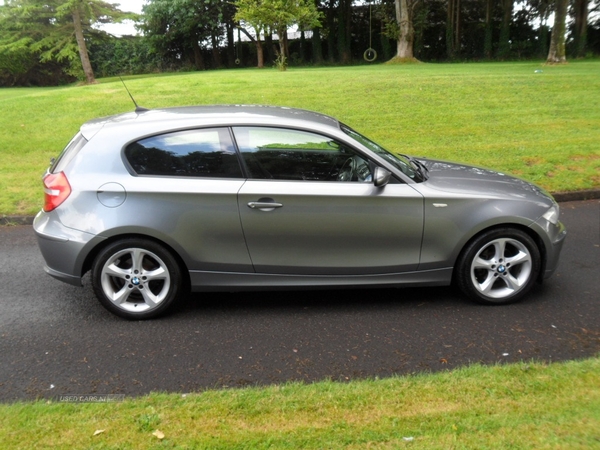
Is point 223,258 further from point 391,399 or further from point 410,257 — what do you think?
point 391,399

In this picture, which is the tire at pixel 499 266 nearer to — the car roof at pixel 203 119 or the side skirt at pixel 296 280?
the side skirt at pixel 296 280

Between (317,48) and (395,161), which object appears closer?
(395,161)

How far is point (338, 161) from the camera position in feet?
15.5

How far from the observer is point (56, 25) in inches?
1344

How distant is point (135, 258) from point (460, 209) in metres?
2.65

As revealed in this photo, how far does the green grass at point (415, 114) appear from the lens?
387 inches

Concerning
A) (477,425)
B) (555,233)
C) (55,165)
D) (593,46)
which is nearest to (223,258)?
(55,165)

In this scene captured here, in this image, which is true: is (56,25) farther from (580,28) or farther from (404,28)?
(580,28)

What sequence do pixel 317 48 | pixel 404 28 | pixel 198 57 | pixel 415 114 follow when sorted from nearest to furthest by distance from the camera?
1. pixel 415 114
2. pixel 404 28
3. pixel 317 48
4. pixel 198 57

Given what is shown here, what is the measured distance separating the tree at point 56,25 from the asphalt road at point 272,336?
25.1 meters

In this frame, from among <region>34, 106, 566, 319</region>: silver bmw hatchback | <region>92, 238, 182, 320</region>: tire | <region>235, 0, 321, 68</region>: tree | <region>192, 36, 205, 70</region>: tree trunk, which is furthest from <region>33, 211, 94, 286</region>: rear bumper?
<region>192, 36, 205, 70</region>: tree trunk

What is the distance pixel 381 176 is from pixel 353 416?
6.57ft

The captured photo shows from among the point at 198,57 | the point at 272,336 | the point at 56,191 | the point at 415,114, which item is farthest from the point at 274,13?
the point at 272,336

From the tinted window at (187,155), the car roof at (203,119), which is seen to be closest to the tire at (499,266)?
the car roof at (203,119)
